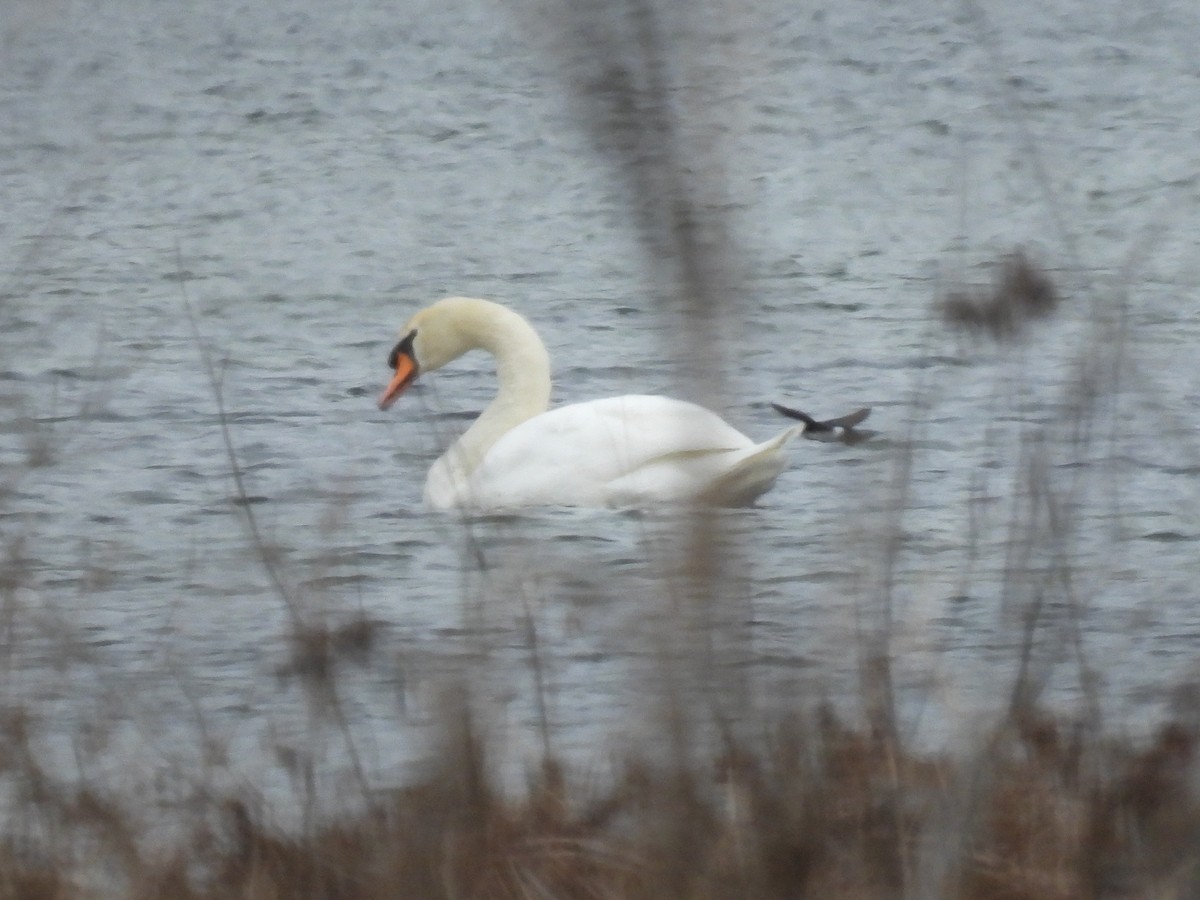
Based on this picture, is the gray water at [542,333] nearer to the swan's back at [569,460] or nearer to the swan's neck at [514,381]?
the swan's back at [569,460]

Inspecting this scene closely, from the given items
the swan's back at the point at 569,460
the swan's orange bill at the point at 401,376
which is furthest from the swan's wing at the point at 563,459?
the swan's orange bill at the point at 401,376

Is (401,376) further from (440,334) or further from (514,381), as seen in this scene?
(514,381)

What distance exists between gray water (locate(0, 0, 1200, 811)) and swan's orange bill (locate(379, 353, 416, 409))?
168 millimetres

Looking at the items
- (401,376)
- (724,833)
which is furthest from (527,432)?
(724,833)

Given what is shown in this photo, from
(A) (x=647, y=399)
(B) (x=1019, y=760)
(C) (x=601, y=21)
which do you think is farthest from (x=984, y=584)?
(C) (x=601, y=21)

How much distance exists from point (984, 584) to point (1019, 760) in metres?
2.86

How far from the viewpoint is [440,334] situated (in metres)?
8.90

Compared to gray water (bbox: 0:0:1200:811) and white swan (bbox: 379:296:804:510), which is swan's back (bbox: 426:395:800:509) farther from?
gray water (bbox: 0:0:1200:811)

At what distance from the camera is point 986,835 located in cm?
306

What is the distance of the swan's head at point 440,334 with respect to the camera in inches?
349

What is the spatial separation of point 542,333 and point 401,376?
3086 millimetres

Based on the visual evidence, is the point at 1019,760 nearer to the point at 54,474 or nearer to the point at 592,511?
the point at 592,511

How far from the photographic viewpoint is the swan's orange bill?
8.84 meters

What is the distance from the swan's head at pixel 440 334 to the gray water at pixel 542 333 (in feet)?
0.88
